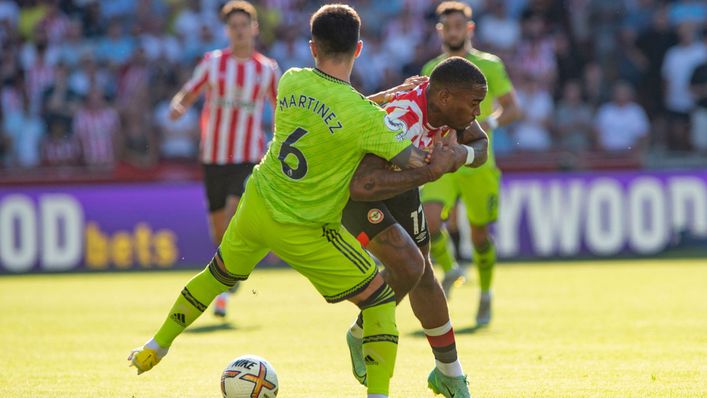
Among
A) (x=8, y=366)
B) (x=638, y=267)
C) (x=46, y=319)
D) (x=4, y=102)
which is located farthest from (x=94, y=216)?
(x=8, y=366)

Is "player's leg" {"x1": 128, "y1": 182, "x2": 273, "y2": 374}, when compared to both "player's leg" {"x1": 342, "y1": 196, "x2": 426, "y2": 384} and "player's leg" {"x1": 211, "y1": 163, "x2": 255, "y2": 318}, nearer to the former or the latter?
"player's leg" {"x1": 342, "y1": 196, "x2": 426, "y2": 384}

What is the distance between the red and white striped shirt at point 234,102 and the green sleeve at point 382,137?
6469mm

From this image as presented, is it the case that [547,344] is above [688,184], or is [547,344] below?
above

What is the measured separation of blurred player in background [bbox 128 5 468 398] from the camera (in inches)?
247

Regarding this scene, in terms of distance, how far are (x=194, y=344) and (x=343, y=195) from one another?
3681 mm

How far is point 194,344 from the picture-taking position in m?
9.73

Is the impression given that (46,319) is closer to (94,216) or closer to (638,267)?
(94,216)

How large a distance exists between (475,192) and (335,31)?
5.02 m

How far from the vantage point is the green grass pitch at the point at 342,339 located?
7.44m

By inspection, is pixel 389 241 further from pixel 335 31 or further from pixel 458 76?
pixel 335 31

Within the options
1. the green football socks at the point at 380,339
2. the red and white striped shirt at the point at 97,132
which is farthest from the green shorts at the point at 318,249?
the red and white striped shirt at the point at 97,132

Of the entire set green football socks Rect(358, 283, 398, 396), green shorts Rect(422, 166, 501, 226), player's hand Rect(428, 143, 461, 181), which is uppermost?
player's hand Rect(428, 143, 461, 181)

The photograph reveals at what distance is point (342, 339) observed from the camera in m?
9.86

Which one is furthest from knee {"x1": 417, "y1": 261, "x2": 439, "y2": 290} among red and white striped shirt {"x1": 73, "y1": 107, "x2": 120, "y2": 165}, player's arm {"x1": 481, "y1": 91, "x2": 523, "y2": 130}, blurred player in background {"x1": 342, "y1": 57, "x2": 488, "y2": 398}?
red and white striped shirt {"x1": 73, "y1": 107, "x2": 120, "y2": 165}
